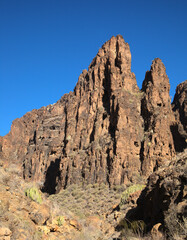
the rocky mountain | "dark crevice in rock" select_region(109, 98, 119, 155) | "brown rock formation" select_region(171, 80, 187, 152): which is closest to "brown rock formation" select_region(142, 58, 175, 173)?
the rocky mountain

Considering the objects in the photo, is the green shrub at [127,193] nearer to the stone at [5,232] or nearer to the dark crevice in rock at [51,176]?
the stone at [5,232]

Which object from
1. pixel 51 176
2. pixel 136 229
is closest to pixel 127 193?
pixel 136 229

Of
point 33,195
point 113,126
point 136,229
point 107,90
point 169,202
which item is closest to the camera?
point 169,202

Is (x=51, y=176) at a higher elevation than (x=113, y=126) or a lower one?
lower

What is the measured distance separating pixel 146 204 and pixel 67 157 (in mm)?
34417

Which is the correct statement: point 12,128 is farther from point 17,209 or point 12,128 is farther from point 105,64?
point 17,209

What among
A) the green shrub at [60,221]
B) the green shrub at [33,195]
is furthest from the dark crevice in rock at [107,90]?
the green shrub at [60,221]

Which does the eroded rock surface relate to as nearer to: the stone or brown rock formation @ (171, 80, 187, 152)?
the stone

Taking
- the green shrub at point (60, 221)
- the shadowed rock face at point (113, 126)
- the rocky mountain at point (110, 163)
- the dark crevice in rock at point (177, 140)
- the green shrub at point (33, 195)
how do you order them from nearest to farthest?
the rocky mountain at point (110, 163)
the green shrub at point (60, 221)
the green shrub at point (33, 195)
the shadowed rock face at point (113, 126)
the dark crevice in rock at point (177, 140)

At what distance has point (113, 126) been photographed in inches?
1773

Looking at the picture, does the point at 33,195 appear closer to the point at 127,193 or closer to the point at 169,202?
the point at 169,202

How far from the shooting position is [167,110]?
Result: 45.1 m

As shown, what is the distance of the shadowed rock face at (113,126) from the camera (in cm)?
4003

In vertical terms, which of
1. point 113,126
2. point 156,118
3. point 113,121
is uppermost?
point 113,121
